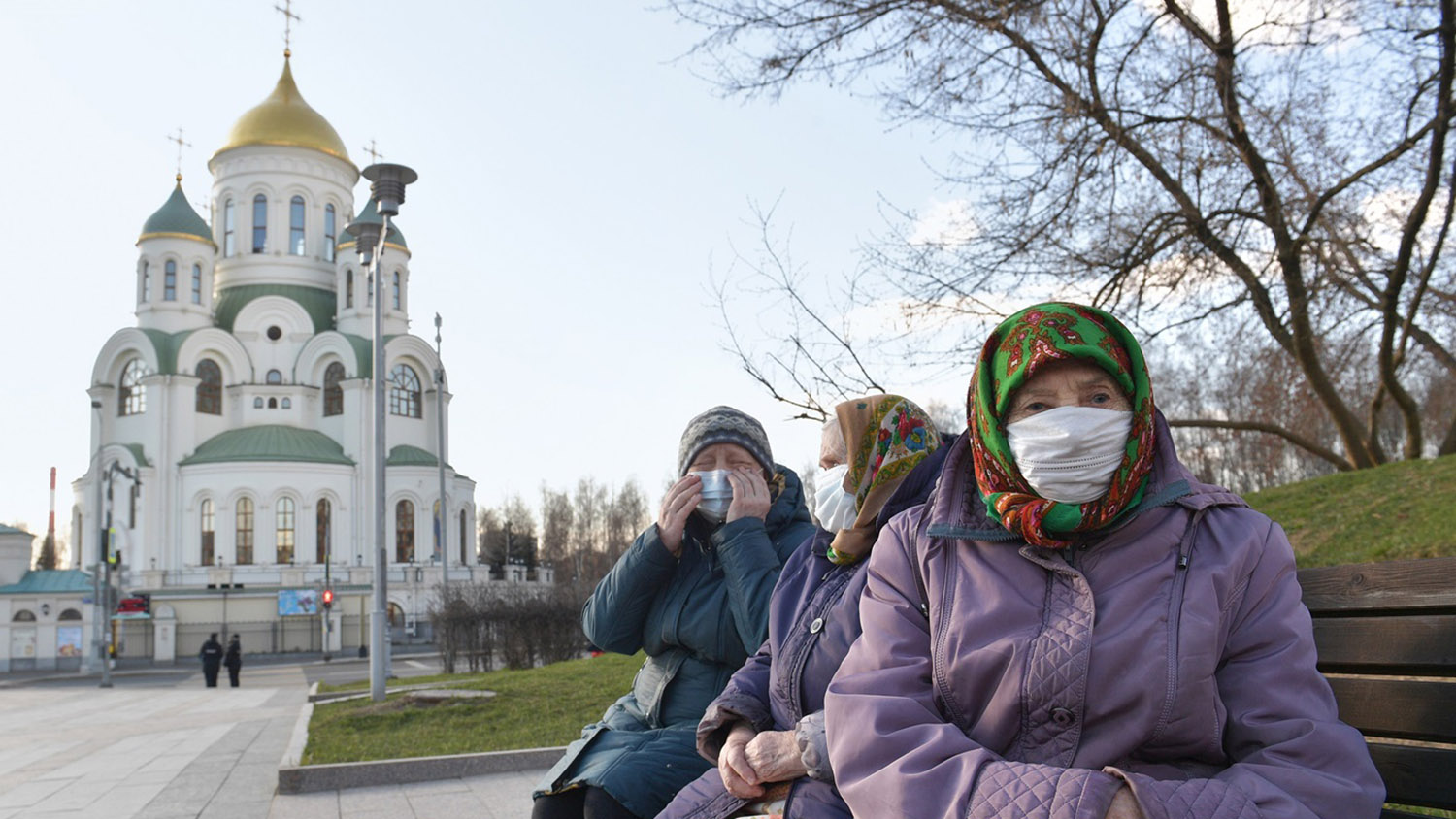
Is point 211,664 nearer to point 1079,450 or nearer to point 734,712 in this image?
point 734,712

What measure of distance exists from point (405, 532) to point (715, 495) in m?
52.8

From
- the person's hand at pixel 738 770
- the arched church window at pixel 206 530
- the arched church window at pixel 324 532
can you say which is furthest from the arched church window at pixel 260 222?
the person's hand at pixel 738 770

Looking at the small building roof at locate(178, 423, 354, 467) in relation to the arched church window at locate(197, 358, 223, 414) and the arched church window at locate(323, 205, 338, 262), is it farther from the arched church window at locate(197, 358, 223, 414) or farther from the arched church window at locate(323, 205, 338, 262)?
the arched church window at locate(323, 205, 338, 262)

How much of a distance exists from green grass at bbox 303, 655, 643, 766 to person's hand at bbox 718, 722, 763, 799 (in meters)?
5.75

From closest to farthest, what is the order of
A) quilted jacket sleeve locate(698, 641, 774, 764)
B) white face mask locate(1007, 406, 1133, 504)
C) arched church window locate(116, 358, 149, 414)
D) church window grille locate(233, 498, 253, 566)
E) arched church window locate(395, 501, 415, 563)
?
white face mask locate(1007, 406, 1133, 504), quilted jacket sleeve locate(698, 641, 774, 764), church window grille locate(233, 498, 253, 566), arched church window locate(116, 358, 149, 414), arched church window locate(395, 501, 415, 563)

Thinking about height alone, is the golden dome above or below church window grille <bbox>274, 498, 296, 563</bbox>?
above

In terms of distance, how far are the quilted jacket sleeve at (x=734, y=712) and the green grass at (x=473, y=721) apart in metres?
5.61

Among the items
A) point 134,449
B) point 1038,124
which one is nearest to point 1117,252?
point 1038,124

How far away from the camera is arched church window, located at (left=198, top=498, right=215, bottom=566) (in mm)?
51250

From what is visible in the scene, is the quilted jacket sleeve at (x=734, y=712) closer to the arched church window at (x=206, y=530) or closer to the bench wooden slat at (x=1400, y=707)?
the bench wooden slat at (x=1400, y=707)

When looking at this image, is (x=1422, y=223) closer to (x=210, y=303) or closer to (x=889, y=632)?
(x=889, y=632)

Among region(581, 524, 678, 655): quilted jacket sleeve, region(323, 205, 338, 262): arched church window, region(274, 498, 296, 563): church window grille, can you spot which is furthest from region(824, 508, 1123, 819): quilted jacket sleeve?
region(323, 205, 338, 262): arched church window

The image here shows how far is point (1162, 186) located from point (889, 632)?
8.92 m

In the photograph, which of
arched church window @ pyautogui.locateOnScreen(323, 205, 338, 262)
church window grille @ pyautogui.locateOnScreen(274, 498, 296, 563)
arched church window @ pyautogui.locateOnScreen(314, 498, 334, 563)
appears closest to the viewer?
church window grille @ pyautogui.locateOnScreen(274, 498, 296, 563)
